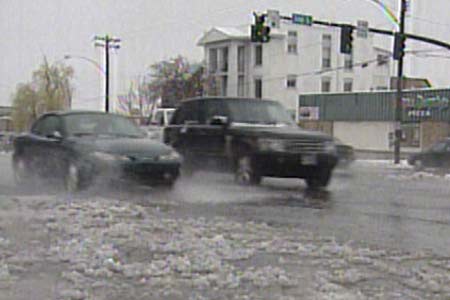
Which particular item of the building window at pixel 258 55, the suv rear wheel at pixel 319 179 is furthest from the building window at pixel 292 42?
the suv rear wheel at pixel 319 179

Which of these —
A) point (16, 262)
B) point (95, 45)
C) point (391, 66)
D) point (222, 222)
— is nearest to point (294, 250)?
point (222, 222)

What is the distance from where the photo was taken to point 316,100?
4962 cm

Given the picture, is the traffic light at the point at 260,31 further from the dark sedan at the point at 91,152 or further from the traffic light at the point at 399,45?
the dark sedan at the point at 91,152

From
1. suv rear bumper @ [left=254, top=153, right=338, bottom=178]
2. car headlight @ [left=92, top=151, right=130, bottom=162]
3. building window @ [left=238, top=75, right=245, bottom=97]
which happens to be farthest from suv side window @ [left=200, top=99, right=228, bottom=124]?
building window @ [left=238, top=75, right=245, bottom=97]

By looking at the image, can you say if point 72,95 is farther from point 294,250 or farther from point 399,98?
point 294,250

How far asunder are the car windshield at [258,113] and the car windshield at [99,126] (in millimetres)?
1913

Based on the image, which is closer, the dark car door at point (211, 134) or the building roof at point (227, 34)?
the dark car door at point (211, 134)

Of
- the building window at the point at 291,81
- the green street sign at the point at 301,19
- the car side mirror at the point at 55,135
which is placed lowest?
the car side mirror at the point at 55,135

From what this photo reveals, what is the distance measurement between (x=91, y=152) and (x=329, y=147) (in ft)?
13.9

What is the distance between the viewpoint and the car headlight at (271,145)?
39.2 ft

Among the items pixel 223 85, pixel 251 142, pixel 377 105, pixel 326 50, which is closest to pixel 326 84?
pixel 326 50

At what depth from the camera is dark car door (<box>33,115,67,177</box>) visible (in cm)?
1169

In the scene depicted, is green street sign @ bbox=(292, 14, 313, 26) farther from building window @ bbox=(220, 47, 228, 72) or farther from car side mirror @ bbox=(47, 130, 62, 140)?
building window @ bbox=(220, 47, 228, 72)

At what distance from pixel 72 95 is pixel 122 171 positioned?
30853mm
